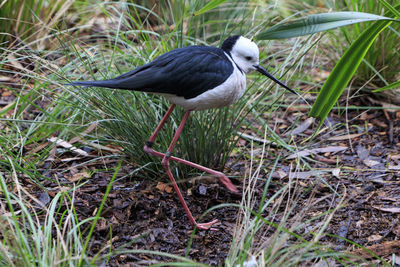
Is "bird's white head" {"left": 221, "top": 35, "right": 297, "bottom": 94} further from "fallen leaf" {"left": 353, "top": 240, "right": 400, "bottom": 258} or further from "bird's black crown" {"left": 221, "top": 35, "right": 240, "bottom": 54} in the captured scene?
"fallen leaf" {"left": 353, "top": 240, "right": 400, "bottom": 258}

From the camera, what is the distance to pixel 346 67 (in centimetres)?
265

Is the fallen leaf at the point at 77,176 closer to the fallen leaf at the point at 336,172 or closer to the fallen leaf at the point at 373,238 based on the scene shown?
the fallen leaf at the point at 336,172

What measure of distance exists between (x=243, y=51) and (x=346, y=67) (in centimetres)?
61

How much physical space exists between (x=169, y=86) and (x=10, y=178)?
1.16 metres

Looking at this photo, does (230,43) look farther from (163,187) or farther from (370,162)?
(370,162)

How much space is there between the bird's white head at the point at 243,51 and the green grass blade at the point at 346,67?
47 centimetres

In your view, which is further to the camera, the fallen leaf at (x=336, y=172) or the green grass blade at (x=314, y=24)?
the fallen leaf at (x=336, y=172)

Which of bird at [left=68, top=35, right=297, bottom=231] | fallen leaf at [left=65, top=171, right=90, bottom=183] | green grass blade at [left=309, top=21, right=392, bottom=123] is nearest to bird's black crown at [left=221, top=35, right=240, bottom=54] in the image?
bird at [left=68, top=35, right=297, bottom=231]

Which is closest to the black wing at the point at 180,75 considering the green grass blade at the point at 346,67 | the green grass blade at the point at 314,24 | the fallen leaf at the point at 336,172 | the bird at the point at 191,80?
the bird at the point at 191,80

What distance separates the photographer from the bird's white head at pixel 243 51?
2918mm

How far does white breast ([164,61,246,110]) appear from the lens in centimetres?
274

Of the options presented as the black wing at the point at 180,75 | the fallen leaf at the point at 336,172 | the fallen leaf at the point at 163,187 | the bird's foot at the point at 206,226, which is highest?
the black wing at the point at 180,75

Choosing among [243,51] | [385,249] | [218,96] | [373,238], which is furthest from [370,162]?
[218,96]

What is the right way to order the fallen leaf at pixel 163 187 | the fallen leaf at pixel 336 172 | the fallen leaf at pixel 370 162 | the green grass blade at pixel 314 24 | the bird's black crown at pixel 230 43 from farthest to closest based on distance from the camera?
the fallen leaf at pixel 370 162
the fallen leaf at pixel 336 172
the fallen leaf at pixel 163 187
the bird's black crown at pixel 230 43
the green grass blade at pixel 314 24
